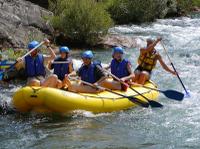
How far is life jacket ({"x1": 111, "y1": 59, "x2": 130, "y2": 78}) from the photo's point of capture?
1042 centimetres

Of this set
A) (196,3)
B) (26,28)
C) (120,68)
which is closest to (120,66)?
(120,68)

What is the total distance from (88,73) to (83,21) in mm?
7624

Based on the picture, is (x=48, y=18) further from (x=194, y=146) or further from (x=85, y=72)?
(x=194, y=146)

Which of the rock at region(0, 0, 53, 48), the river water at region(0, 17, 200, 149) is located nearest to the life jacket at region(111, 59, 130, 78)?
the river water at region(0, 17, 200, 149)

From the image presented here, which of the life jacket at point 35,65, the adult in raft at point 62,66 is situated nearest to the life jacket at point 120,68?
the adult in raft at point 62,66

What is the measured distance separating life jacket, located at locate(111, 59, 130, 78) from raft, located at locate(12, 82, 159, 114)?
25.7 inches

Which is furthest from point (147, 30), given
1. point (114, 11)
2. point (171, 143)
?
point (171, 143)

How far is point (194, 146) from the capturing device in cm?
781

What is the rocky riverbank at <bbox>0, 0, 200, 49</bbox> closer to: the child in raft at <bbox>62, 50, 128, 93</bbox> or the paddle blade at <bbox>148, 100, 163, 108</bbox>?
the child in raft at <bbox>62, 50, 128, 93</bbox>

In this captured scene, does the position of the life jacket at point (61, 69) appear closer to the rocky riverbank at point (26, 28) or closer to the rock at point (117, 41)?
the rocky riverbank at point (26, 28)

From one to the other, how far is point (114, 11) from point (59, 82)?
14.8 meters

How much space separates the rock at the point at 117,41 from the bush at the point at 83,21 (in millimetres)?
329

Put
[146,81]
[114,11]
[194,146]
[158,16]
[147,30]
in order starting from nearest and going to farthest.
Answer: [194,146] < [146,81] < [147,30] < [114,11] < [158,16]

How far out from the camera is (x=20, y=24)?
1695 cm
